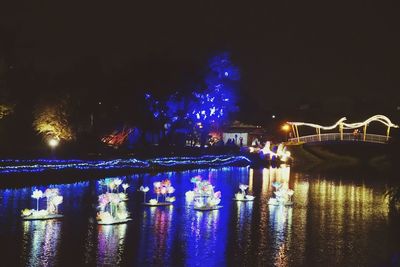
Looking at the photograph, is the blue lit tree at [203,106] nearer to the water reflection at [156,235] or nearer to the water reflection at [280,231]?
the water reflection at [280,231]

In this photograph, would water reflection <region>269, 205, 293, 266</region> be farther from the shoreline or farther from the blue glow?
the blue glow

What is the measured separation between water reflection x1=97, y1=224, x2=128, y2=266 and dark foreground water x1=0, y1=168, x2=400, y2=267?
24 mm

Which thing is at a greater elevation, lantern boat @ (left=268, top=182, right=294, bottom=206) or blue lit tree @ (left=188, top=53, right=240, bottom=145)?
blue lit tree @ (left=188, top=53, right=240, bottom=145)

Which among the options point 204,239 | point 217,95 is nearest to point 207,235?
point 204,239

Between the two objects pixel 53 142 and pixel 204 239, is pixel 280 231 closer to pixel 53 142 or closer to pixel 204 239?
pixel 204 239

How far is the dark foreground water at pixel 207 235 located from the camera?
1552cm

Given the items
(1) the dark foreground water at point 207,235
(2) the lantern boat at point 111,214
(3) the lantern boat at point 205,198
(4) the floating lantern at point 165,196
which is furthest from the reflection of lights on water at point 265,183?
(2) the lantern boat at point 111,214

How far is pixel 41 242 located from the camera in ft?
55.3

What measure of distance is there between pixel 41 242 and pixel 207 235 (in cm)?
472

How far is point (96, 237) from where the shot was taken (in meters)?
17.6

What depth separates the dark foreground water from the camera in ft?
50.9

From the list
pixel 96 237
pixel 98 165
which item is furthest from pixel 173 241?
pixel 98 165

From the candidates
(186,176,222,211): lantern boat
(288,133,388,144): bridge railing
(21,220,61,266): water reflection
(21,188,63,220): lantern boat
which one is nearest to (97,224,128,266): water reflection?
(21,220,61,266): water reflection

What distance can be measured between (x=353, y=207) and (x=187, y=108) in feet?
99.3
